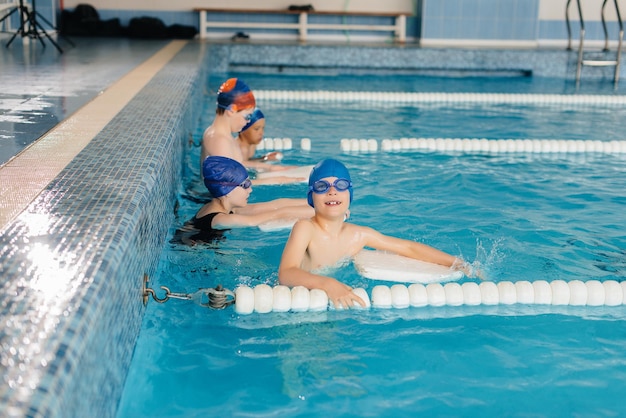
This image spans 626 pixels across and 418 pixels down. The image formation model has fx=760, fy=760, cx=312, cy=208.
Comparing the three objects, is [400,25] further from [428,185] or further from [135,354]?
[135,354]

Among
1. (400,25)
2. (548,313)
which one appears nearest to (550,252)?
(548,313)

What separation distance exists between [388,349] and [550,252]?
1541 millimetres

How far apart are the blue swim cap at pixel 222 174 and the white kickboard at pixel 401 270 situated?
90 cm

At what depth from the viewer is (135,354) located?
8.99 feet

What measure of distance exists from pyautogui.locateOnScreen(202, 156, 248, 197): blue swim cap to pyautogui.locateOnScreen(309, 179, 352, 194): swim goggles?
3.04ft

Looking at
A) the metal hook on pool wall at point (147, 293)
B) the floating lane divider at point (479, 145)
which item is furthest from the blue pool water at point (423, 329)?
the floating lane divider at point (479, 145)

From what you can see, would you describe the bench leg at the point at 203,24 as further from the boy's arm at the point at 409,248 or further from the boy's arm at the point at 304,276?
the boy's arm at the point at 304,276

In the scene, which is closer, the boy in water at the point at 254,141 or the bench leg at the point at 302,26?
the boy in water at the point at 254,141

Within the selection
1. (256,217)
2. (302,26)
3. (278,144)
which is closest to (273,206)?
(256,217)

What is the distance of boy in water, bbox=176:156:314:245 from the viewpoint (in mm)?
4039

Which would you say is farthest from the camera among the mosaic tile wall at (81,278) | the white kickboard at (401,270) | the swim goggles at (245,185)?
the swim goggles at (245,185)

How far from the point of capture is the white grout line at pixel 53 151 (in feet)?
9.46

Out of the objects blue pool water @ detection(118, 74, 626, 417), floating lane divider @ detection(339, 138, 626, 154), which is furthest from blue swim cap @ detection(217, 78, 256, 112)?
floating lane divider @ detection(339, 138, 626, 154)

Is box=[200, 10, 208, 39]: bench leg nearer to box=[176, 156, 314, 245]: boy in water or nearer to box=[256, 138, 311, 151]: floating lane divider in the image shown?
box=[256, 138, 311, 151]: floating lane divider
